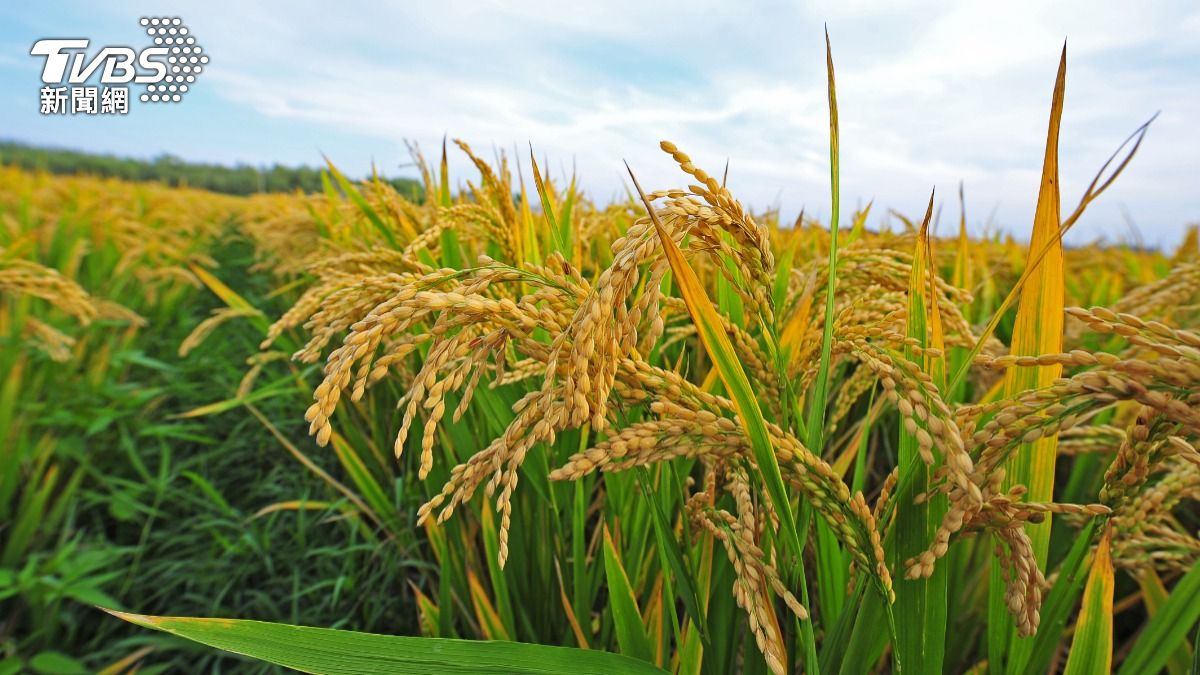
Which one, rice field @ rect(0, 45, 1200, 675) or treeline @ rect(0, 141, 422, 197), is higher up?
treeline @ rect(0, 141, 422, 197)

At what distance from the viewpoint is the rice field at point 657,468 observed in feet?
2.31

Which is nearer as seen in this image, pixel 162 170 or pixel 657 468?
pixel 657 468

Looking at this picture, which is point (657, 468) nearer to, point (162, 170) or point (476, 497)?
point (476, 497)

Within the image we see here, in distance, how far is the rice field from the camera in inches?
27.8

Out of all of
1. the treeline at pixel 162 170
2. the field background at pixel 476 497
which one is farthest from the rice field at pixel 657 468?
the treeline at pixel 162 170

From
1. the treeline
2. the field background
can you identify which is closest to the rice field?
the field background

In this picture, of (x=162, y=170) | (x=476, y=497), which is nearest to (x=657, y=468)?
(x=476, y=497)

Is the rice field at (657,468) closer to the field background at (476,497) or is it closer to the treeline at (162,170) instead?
the field background at (476,497)

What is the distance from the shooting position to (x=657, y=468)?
123cm

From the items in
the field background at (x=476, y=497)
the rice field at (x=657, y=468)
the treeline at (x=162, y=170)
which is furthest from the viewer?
the treeline at (x=162, y=170)

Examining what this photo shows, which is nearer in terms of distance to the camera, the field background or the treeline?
the field background

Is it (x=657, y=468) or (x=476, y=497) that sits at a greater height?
(x=657, y=468)

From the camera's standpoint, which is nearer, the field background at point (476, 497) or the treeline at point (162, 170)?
the field background at point (476, 497)

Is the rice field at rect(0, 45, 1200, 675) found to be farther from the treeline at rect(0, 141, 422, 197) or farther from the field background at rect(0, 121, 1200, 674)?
the treeline at rect(0, 141, 422, 197)
